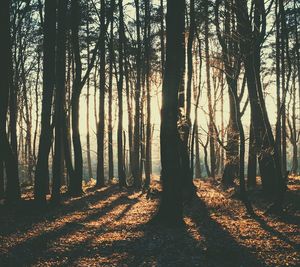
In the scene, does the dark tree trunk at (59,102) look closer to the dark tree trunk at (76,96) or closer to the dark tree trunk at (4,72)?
the dark tree trunk at (76,96)

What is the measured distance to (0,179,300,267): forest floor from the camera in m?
7.50

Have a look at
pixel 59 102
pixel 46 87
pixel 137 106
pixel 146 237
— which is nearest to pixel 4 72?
pixel 46 87

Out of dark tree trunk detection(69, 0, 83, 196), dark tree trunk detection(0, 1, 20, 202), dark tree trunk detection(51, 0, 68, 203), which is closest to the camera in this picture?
dark tree trunk detection(0, 1, 20, 202)

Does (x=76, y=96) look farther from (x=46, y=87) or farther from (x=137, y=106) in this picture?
(x=137, y=106)

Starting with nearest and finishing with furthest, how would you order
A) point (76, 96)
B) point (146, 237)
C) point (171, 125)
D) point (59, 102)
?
point (146, 237) < point (171, 125) < point (59, 102) < point (76, 96)

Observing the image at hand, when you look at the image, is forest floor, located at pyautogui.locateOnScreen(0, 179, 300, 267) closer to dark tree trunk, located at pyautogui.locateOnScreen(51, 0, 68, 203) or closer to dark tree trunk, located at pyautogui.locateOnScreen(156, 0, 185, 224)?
dark tree trunk, located at pyautogui.locateOnScreen(156, 0, 185, 224)

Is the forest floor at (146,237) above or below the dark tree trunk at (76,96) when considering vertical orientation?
below

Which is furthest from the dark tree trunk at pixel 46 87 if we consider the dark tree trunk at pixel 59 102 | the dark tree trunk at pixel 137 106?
the dark tree trunk at pixel 137 106

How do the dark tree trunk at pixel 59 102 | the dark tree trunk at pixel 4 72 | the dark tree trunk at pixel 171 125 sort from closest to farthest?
the dark tree trunk at pixel 171 125 < the dark tree trunk at pixel 4 72 < the dark tree trunk at pixel 59 102

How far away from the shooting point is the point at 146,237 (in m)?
9.23

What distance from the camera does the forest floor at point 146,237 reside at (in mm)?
7496

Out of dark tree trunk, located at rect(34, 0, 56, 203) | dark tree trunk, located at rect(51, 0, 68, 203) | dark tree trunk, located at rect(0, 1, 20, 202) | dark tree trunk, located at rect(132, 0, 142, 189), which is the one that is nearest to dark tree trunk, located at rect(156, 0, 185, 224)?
dark tree trunk, located at rect(34, 0, 56, 203)

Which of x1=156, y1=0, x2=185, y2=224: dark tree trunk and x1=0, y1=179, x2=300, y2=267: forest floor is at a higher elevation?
x1=156, y1=0, x2=185, y2=224: dark tree trunk

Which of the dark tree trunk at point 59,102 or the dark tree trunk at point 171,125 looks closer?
the dark tree trunk at point 171,125
